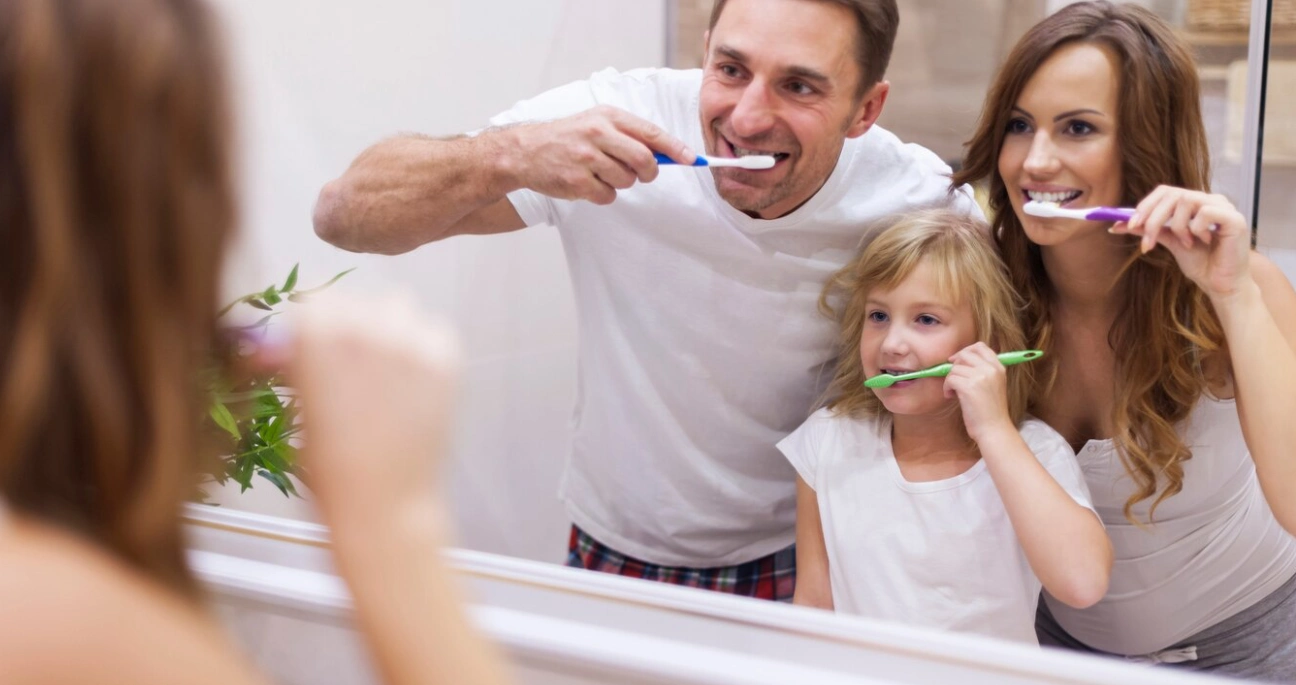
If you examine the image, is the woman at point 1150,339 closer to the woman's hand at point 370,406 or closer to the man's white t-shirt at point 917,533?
the man's white t-shirt at point 917,533

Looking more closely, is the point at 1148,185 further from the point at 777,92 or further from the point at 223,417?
the point at 223,417

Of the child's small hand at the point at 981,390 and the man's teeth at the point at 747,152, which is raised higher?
the man's teeth at the point at 747,152

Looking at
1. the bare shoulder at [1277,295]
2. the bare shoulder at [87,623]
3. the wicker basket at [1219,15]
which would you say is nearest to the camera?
the bare shoulder at [87,623]

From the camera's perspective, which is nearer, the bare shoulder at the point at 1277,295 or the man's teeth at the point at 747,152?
the bare shoulder at the point at 1277,295

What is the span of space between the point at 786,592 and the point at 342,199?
56cm

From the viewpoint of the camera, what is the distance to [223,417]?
73cm

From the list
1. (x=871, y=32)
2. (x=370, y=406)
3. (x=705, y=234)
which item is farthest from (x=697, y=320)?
(x=370, y=406)

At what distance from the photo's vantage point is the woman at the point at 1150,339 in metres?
0.80

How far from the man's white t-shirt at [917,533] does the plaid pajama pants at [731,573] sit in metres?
0.14

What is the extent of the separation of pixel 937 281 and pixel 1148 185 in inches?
7.0

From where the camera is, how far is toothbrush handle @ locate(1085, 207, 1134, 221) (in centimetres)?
81

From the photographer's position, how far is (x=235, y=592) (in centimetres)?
57

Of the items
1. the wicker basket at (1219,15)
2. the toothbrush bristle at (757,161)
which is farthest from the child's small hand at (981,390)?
the wicker basket at (1219,15)

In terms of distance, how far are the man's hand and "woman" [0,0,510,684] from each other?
53cm
